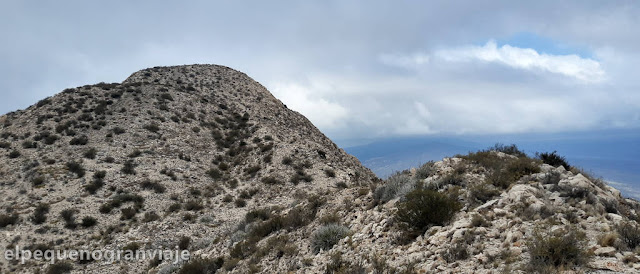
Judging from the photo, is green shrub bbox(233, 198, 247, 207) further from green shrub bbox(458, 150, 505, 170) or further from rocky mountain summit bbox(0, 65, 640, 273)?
green shrub bbox(458, 150, 505, 170)

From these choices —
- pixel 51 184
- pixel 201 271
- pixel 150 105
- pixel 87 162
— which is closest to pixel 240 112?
pixel 150 105

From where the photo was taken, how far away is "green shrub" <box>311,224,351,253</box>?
11938 mm

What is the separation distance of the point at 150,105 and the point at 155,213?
79.3 feet

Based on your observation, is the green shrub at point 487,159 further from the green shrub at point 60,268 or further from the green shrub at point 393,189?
the green shrub at point 60,268

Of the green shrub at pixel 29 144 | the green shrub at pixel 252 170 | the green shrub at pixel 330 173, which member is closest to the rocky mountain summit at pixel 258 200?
the green shrub at pixel 29 144

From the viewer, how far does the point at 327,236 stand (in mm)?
12219

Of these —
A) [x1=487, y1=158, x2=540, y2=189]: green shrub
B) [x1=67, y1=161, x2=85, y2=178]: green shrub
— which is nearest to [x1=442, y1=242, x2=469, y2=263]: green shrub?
[x1=487, y1=158, x2=540, y2=189]: green shrub

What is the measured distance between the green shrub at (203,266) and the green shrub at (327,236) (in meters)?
4.36

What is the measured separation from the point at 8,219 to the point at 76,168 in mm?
8197

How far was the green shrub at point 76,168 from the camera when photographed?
27922 mm

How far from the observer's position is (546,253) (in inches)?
278

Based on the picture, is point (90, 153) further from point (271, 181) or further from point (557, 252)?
point (557, 252)

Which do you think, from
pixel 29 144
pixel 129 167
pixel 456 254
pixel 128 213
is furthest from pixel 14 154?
pixel 456 254

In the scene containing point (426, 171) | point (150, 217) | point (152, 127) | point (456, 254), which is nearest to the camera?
point (456, 254)
